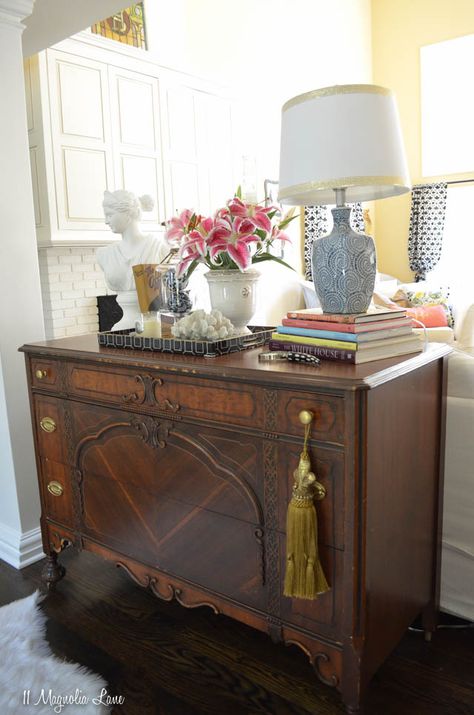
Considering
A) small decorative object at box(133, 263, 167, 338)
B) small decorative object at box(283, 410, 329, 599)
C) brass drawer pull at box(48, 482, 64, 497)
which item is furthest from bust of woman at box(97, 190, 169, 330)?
small decorative object at box(283, 410, 329, 599)

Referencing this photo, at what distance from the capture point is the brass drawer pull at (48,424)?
2078 millimetres

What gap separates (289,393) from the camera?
1351mm

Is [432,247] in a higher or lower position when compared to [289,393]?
higher

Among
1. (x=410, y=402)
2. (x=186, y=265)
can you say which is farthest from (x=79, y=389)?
(x=410, y=402)

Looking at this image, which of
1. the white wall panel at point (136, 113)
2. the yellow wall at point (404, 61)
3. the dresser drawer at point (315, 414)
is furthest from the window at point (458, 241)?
the dresser drawer at point (315, 414)

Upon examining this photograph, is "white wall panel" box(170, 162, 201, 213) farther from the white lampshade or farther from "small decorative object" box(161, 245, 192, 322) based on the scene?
the white lampshade

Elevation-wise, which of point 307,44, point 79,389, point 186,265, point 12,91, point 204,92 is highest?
point 307,44

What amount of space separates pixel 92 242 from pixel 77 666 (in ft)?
8.09

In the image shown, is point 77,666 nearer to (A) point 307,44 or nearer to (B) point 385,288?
(B) point 385,288

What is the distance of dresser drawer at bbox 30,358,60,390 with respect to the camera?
201 centimetres

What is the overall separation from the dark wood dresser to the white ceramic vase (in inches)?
10.1

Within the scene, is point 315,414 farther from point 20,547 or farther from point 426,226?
point 426,226

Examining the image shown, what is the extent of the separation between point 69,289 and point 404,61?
5026mm

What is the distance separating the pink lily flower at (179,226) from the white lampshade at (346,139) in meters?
0.46
